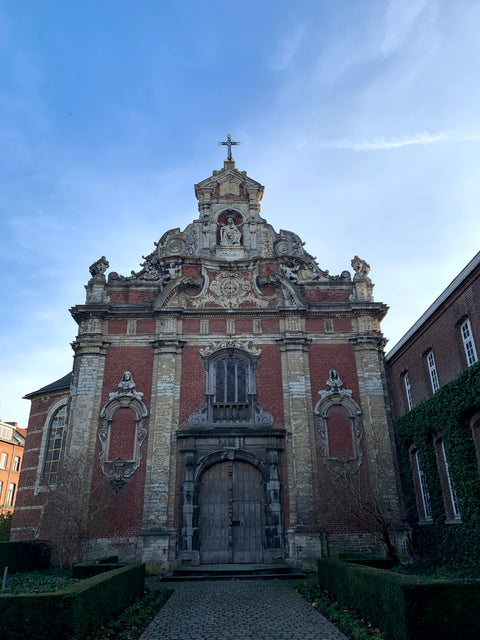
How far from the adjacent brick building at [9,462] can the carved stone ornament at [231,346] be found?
27838mm

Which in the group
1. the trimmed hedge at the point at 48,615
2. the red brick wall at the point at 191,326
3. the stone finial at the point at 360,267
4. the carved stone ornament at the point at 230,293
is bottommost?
the trimmed hedge at the point at 48,615

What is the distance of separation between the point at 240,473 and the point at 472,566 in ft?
25.7

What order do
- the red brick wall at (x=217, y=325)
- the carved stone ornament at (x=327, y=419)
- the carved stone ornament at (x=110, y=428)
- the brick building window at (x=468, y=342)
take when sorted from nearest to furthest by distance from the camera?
the brick building window at (x=468, y=342) < the carved stone ornament at (x=110, y=428) < the carved stone ornament at (x=327, y=419) < the red brick wall at (x=217, y=325)

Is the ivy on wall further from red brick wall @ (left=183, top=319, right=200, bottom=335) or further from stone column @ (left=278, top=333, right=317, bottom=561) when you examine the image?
red brick wall @ (left=183, top=319, right=200, bottom=335)

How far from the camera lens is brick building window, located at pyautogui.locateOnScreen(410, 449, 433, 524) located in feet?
56.2

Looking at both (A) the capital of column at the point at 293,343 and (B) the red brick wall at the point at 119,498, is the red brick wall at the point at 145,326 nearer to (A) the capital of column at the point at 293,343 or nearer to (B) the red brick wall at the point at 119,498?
(B) the red brick wall at the point at 119,498

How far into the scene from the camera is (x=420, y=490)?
57.7ft

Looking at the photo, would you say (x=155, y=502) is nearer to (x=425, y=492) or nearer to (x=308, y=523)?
(x=308, y=523)

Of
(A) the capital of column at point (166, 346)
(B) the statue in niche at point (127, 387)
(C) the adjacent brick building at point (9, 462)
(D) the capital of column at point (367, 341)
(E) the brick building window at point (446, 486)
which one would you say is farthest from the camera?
(C) the adjacent brick building at point (9, 462)

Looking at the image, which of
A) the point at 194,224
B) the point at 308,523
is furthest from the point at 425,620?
the point at 194,224

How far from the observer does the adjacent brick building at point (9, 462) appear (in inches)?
1519

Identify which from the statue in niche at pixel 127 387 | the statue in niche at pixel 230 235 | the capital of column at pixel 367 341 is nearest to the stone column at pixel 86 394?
the statue in niche at pixel 127 387

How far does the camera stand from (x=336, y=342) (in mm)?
19969

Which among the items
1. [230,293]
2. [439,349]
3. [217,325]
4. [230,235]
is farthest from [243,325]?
[439,349]
